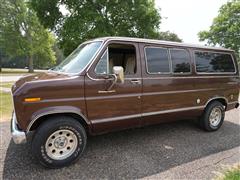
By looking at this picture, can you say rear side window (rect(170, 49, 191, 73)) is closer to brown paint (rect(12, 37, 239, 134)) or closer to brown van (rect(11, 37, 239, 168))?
brown van (rect(11, 37, 239, 168))

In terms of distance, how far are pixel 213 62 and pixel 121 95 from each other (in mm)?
3100

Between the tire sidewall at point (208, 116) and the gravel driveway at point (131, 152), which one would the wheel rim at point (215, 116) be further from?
the gravel driveway at point (131, 152)

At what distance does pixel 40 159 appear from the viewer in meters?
3.58

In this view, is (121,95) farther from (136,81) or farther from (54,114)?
(54,114)

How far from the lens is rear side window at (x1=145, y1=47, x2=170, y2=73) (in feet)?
15.1

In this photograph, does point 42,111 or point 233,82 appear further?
point 233,82

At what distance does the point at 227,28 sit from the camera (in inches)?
1022

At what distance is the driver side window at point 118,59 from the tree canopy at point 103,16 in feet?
39.9

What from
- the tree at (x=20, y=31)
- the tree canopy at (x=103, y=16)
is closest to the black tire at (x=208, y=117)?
the tree canopy at (x=103, y=16)

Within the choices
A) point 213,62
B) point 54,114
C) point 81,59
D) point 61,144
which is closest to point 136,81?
point 81,59

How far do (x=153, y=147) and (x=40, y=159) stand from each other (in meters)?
2.33

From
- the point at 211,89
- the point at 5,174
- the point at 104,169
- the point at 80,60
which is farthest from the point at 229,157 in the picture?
the point at 5,174

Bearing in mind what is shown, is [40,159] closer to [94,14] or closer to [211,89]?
[211,89]

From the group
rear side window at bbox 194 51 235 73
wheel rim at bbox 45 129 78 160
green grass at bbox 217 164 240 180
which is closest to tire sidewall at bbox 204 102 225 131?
rear side window at bbox 194 51 235 73
